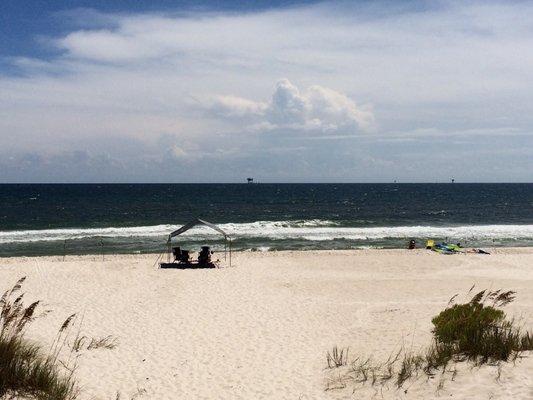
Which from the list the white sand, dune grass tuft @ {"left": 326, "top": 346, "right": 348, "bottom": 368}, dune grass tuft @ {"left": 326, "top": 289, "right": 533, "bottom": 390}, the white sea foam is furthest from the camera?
the white sea foam

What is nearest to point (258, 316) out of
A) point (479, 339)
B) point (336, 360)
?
point (336, 360)

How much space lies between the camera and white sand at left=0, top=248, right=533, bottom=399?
28.9 ft

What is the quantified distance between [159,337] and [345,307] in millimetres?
6225

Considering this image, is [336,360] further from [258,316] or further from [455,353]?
[258,316]

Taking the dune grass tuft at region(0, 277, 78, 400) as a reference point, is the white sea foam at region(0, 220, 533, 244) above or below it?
below

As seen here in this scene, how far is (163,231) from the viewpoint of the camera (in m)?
40.9

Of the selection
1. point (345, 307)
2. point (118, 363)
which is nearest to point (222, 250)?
point (345, 307)

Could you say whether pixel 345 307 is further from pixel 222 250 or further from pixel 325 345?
pixel 222 250

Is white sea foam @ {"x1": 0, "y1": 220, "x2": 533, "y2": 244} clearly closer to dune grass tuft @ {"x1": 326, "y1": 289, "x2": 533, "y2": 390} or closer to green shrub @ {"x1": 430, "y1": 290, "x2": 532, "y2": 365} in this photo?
green shrub @ {"x1": 430, "y1": 290, "x2": 532, "y2": 365}

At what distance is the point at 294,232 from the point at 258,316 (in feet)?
86.3

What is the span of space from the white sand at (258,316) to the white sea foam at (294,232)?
10903 mm

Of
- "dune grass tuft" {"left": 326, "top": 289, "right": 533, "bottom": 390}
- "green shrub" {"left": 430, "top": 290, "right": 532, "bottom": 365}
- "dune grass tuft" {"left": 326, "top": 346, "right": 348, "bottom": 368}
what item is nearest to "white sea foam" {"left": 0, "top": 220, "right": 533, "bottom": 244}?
"dune grass tuft" {"left": 326, "top": 346, "right": 348, "bottom": 368}

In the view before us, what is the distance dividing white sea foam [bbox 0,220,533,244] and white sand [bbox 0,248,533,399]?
10.9 meters

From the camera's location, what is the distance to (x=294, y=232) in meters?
40.7
